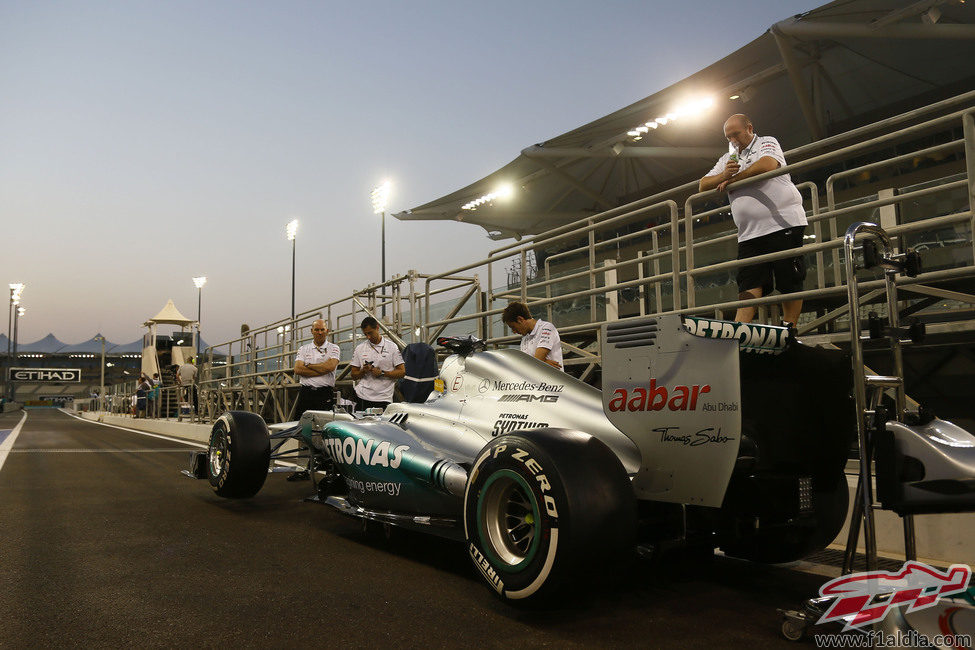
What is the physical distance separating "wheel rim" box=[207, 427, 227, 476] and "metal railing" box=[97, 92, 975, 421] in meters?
3.00

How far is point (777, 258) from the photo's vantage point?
16.0 feet

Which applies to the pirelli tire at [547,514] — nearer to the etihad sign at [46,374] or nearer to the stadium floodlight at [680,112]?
the stadium floodlight at [680,112]

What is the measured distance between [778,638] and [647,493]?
780 millimetres

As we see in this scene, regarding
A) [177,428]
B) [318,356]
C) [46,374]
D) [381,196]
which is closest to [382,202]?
[381,196]

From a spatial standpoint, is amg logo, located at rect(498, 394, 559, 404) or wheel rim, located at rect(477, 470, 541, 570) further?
amg logo, located at rect(498, 394, 559, 404)

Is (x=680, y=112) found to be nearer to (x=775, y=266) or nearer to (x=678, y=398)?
(x=775, y=266)

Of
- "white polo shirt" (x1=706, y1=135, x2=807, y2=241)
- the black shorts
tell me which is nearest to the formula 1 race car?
the black shorts

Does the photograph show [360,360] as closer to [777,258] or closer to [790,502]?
[777,258]

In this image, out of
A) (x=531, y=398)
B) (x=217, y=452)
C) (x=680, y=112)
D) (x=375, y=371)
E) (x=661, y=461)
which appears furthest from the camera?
(x=680, y=112)

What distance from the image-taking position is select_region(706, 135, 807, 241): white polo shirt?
16.7ft

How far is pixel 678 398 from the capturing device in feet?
10.1

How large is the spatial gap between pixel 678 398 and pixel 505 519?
985 millimetres

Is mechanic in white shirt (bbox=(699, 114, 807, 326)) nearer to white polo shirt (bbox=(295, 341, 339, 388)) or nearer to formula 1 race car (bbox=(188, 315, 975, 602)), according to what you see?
formula 1 race car (bbox=(188, 315, 975, 602))

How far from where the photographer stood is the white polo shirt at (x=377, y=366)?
785 cm
